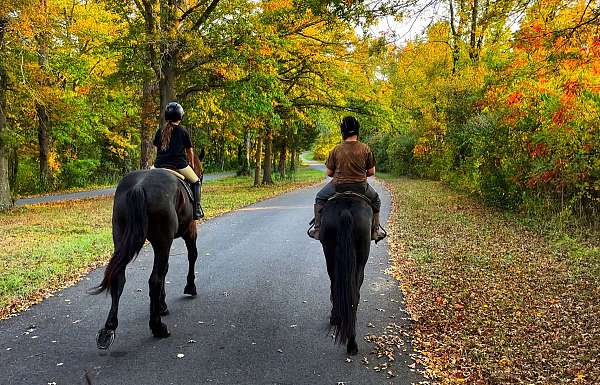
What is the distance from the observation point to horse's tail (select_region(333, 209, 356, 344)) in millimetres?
4680

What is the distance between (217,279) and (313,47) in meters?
16.6

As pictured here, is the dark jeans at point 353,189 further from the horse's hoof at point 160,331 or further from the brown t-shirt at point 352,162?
the horse's hoof at point 160,331

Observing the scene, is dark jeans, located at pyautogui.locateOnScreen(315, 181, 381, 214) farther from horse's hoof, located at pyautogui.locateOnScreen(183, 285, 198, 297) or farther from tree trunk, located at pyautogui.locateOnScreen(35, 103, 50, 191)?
tree trunk, located at pyautogui.locateOnScreen(35, 103, 50, 191)

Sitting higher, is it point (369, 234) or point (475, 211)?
point (369, 234)

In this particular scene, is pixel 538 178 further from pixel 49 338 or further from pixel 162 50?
pixel 162 50

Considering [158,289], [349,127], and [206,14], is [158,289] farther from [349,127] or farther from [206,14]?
[206,14]

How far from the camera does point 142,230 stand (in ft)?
16.5

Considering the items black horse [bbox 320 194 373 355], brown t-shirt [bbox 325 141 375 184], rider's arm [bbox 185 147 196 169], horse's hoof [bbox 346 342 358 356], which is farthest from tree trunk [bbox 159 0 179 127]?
horse's hoof [bbox 346 342 358 356]

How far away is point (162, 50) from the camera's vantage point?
1614 centimetres

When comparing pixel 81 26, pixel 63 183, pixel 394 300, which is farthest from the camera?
pixel 63 183

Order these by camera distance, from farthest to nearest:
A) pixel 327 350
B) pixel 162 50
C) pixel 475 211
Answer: pixel 162 50
pixel 475 211
pixel 327 350

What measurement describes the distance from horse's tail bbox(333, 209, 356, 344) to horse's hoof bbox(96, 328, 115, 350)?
7.72 feet

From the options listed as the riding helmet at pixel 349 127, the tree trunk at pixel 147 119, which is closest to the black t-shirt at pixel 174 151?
the riding helmet at pixel 349 127

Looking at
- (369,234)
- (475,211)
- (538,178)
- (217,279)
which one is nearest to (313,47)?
(475,211)
